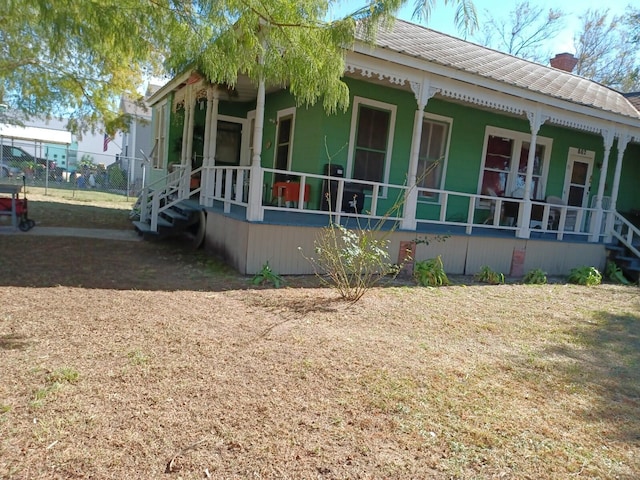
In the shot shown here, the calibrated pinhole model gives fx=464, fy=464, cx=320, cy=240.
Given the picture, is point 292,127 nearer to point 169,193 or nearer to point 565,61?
point 169,193

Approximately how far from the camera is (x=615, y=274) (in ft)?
31.5

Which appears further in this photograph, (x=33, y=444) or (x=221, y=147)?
(x=221, y=147)

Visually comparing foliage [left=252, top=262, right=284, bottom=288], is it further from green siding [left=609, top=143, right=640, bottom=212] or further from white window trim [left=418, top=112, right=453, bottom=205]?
green siding [left=609, top=143, right=640, bottom=212]

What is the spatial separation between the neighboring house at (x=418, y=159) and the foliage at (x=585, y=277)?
0.55 metres

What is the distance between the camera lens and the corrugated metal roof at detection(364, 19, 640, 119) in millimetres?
8383

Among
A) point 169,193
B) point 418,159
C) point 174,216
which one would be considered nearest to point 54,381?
point 174,216

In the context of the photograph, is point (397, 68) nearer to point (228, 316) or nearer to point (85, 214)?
point (228, 316)

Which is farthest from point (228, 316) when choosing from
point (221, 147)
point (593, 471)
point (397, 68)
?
point (221, 147)

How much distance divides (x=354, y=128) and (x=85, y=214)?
7.84m

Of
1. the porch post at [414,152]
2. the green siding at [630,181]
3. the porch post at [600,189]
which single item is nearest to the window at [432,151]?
the porch post at [414,152]

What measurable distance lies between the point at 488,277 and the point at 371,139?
11.3 feet

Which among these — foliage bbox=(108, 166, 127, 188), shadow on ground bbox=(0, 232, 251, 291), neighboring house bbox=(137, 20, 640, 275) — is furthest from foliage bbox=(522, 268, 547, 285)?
foliage bbox=(108, 166, 127, 188)

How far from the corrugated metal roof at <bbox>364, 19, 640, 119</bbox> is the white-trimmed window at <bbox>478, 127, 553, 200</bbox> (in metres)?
1.21

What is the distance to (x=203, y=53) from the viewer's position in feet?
14.8
